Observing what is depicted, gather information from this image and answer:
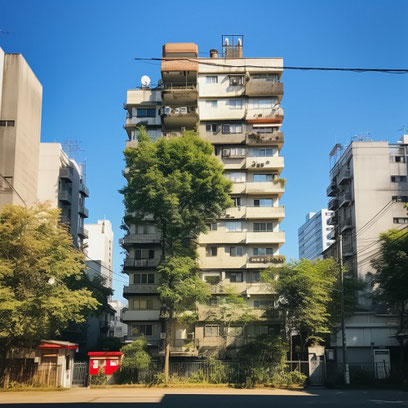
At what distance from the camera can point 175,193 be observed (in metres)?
43.3

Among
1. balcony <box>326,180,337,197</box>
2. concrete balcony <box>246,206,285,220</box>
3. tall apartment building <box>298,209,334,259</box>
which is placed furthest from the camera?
tall apartment building <box>298,209,334,259</box>

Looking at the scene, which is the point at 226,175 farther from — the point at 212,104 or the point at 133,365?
the point at 133,365

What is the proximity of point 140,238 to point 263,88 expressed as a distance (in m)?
21.6

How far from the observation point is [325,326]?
139ft

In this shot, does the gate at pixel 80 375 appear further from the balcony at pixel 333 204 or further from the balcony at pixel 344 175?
the balcony at pixel 333 204

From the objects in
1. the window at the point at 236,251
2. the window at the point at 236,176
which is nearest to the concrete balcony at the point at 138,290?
the window at the point at 236,251

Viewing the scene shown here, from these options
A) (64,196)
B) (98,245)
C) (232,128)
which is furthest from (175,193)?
(98,245)

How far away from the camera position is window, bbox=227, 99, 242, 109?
192ft

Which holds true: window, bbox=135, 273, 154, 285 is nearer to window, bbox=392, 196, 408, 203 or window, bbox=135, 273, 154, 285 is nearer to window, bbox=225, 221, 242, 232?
window, bbox=225, 221, 242, 232

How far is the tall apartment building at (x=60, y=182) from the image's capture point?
212 feet

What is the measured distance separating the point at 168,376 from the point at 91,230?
79.3 meters

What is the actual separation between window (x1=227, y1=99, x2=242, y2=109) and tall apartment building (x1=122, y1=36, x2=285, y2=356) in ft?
0.37

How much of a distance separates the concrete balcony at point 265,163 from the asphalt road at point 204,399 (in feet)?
86.7

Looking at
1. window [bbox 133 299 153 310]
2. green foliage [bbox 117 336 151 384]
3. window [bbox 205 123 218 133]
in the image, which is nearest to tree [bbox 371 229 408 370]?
green foliage [bbox 117 336 151 384]
